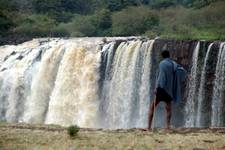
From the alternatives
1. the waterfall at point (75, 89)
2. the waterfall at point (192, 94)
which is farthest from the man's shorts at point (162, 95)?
the waterfall at point (75, 89)

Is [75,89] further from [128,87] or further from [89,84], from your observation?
[128,87]

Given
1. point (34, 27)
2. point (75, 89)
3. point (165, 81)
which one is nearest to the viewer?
point (165, 81)

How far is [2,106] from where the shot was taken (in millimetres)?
24750

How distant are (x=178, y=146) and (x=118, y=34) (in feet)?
93.4

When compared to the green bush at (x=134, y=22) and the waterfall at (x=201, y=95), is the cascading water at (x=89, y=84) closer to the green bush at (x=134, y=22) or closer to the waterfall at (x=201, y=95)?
the waterfall at (x=201, y=95)

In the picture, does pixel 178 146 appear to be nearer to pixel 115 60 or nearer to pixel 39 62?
pixel 115 60

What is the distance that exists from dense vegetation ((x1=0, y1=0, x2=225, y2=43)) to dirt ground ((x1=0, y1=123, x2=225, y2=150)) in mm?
17859

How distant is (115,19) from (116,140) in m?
30.5

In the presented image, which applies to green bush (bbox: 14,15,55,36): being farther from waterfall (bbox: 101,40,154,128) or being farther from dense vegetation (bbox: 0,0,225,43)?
waterfall (bbox: 101,40,154,128)

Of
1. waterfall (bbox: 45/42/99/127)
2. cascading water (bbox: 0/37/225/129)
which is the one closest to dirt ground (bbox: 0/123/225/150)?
cascading water (bbox: 0/37/225/129)

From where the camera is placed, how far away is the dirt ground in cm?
830

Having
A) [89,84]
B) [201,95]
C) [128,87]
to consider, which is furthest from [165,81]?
[89,84]

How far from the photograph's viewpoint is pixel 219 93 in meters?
18.2

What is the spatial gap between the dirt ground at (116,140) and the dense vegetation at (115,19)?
1786cm
